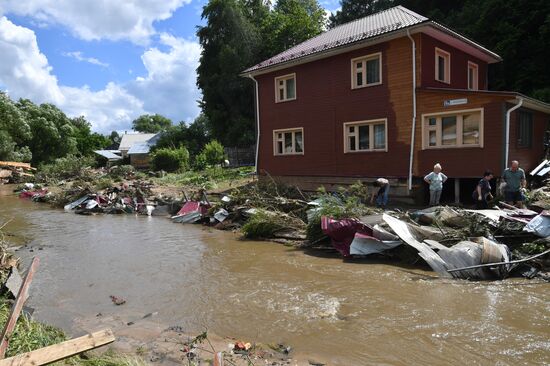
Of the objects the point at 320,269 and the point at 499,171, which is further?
the point at 499,171

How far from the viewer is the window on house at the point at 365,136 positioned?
56.4ft

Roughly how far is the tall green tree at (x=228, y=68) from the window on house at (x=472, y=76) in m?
22.4

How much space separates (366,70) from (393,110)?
2.21 meters

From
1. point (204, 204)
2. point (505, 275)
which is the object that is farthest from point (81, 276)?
point (505, 275)

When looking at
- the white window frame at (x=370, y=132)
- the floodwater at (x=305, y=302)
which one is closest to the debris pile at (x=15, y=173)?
the floodwater at (x=305, y=302)

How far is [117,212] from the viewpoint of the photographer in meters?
20.1

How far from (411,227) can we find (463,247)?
54.6 inches

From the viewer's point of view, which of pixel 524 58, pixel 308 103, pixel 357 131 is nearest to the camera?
pixel 357 131

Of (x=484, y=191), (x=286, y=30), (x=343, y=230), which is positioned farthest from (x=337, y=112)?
(x=286, y=30)

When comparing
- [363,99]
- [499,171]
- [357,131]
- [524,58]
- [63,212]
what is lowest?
[63,212]

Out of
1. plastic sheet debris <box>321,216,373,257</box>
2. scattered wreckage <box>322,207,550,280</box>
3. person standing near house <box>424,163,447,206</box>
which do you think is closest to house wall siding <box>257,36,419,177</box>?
person standing near house <box>424,163,447,206</box>

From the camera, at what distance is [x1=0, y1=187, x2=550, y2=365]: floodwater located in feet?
17.7

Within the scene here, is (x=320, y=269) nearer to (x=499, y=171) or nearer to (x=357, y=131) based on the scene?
(x=499, y=171)

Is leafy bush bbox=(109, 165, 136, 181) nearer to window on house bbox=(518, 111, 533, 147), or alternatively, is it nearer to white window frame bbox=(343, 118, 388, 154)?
white window frame bbox=(343, 118, 388, 154)
